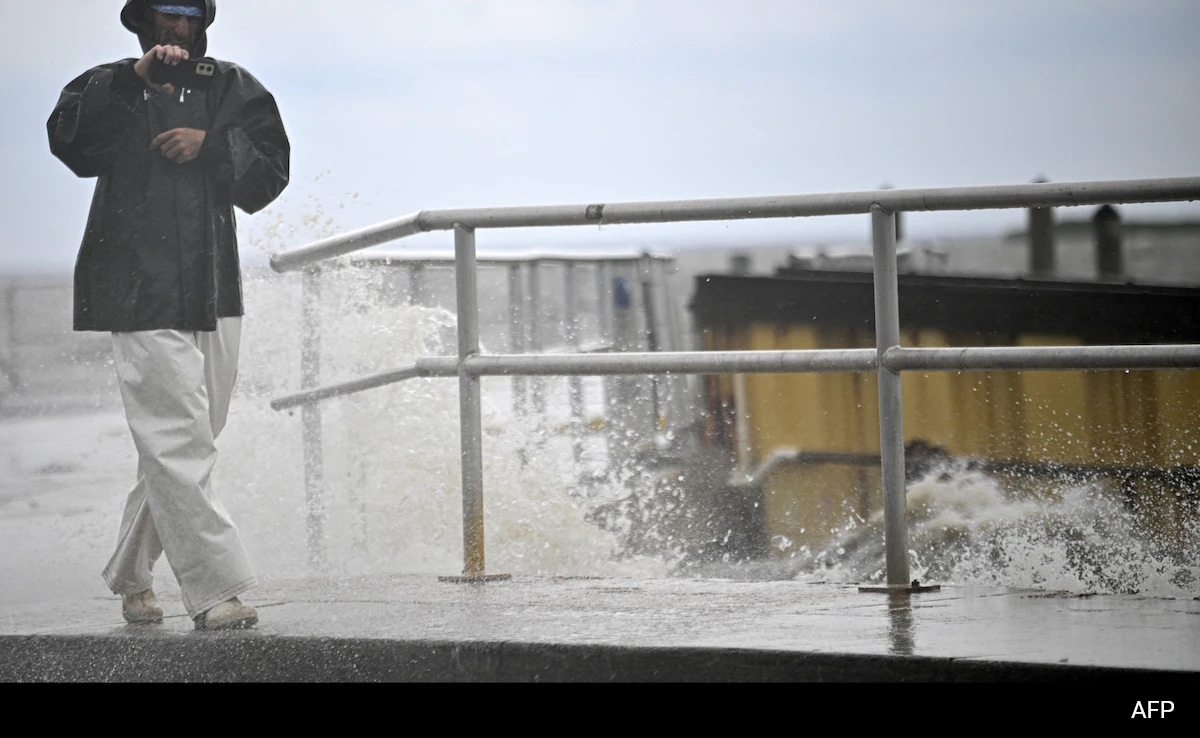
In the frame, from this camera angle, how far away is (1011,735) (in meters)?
1.86

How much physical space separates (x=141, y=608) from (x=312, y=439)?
1.40 metres

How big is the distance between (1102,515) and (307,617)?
239 cm

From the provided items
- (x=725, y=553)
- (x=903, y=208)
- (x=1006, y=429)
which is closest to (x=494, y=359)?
(x=903, y=208)

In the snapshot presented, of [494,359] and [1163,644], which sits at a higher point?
[494,359]

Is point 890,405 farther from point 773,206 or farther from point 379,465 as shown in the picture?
point 379,465

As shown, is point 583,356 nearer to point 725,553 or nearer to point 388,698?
point 388,698

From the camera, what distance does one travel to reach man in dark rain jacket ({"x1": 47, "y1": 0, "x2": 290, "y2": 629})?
2.73 metres

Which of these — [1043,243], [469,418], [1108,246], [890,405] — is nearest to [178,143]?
[469,418]

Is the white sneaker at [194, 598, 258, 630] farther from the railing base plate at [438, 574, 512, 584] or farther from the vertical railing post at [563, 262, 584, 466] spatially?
the vertical railing post at [563, 262, 584, 466]

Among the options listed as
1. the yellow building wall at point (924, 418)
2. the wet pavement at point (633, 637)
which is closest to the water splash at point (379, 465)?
the wet pavement at point (633, 637)

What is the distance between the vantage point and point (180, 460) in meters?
2.75

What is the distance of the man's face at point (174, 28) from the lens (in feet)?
9.59

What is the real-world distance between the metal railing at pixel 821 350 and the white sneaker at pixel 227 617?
Result: 66 cm

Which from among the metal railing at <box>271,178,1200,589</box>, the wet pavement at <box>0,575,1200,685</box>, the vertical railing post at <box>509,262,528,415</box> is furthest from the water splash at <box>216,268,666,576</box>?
the vertical railing post at <box>509,262,528,415</box>
